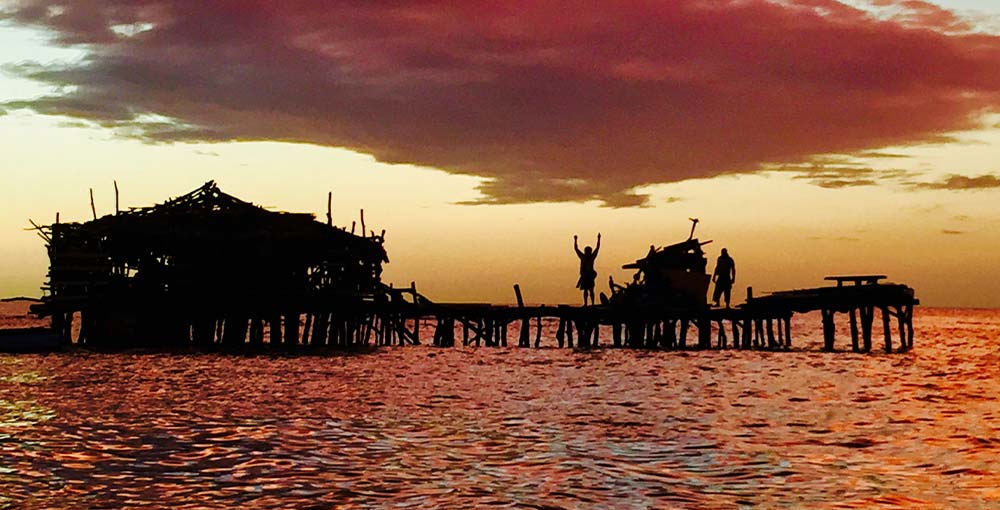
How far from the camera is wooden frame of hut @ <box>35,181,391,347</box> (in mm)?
40406

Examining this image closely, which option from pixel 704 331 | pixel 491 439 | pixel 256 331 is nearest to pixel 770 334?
pixel 704 331

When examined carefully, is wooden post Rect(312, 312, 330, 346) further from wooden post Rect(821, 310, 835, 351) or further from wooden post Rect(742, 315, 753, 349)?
wooden post Rect(821, 310, 835, 351)

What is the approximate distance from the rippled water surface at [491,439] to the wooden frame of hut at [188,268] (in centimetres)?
Answer: 926

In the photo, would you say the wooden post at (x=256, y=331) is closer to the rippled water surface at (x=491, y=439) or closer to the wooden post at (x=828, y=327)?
the rippled water surface at (x=491, y=439)

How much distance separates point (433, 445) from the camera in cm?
1620

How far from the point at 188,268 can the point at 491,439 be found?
88.2 feet

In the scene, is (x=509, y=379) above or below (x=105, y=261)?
below

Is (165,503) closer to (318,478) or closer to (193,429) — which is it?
(318,478)

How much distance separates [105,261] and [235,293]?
5.39 meters

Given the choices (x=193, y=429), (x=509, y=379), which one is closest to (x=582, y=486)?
(x=193, y=429)

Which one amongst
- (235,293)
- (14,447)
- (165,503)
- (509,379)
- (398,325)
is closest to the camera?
(165,503)

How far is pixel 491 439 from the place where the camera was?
55.6 ft

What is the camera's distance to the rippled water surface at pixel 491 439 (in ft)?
40.9

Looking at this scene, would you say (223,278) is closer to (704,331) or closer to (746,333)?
(704,331)
